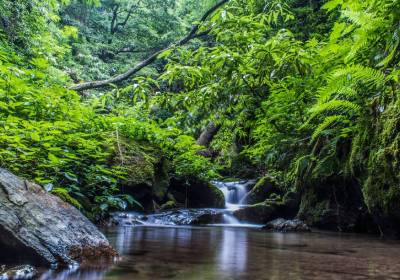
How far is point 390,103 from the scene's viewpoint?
3697 millimetres

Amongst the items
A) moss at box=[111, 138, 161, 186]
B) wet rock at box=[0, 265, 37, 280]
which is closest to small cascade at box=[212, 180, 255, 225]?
moss at box=[111, 138, 161, 186]

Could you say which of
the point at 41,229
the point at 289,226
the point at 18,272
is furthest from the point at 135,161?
the point at 18,272

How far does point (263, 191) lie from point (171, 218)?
3457mm

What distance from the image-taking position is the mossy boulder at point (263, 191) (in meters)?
8.77

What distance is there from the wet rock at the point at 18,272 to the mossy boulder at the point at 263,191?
24.5 ft

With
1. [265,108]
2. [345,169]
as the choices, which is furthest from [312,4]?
[345,169]

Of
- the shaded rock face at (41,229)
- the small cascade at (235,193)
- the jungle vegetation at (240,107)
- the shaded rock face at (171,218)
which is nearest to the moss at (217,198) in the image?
the small cascade at (235,193)

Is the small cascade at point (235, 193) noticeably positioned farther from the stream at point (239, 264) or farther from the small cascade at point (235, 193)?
the stream at point (239, 264)

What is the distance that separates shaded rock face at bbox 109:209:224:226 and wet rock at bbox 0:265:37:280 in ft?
10.6

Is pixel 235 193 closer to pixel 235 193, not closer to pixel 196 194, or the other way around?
Result: pixel 235 193

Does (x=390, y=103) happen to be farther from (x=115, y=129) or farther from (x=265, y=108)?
(x=115, y=129)

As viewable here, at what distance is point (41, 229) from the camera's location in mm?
1968

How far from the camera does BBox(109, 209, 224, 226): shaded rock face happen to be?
208 inches

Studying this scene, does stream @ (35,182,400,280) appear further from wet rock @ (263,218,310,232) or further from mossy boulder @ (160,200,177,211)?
mossy boulder @ (160,200,177,211)
